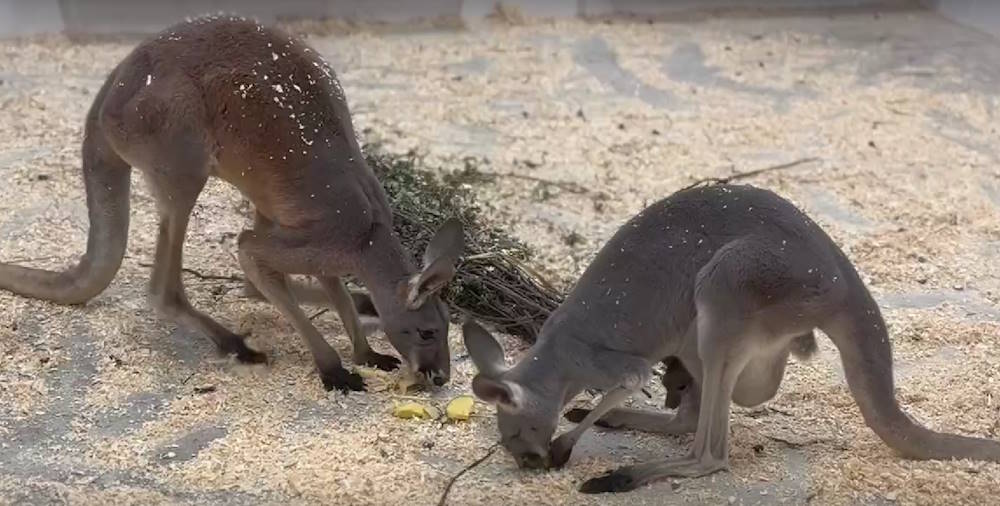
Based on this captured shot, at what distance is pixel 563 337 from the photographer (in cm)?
331

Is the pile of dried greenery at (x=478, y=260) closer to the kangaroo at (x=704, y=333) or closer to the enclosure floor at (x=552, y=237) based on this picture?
the enclosure floor at (x=552, y=237)

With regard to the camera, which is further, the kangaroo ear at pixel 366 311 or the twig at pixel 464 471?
the kangaroo ear at pixel 366 311

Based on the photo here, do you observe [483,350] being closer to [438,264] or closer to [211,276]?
[438,264]

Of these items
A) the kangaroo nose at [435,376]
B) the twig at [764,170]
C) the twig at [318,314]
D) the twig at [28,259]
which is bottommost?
the kangaroo nose at [435,376]

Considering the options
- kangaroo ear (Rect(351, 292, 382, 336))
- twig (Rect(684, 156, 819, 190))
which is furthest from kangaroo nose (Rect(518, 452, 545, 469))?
twig (Rect(684, 156, 819, 190))

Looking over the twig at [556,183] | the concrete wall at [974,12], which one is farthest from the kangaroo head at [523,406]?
the concrete wall at [974,12]

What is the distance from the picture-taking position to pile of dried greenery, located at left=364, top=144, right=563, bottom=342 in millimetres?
4195

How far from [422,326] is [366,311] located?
64cm

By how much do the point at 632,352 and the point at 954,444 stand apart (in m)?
0.90

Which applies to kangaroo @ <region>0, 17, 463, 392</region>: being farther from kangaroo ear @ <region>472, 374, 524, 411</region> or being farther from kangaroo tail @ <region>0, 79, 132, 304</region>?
kangaroo ear @ <region>472, 374, 524, 411</region>

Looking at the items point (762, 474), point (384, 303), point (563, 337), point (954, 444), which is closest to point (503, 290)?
point (384, 303)

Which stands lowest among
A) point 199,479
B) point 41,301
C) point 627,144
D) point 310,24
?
point 199,479

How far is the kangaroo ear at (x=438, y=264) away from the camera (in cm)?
356

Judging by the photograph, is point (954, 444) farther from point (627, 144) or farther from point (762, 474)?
point (627, 144)
